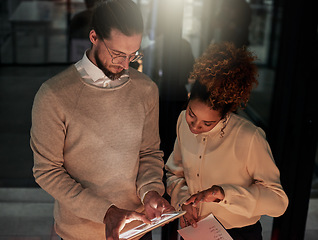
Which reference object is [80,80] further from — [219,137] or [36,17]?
[36,17]

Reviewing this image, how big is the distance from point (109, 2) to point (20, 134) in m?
3.96

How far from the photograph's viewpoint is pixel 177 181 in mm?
1949

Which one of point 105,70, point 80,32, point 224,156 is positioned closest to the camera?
point 105,70

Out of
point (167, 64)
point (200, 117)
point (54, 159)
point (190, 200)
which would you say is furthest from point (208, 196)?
point (167, 64)

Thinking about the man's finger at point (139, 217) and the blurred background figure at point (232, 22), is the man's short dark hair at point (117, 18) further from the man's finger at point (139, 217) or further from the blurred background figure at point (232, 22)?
the blurred background figure at point (232, 22)

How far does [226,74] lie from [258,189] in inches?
19.8

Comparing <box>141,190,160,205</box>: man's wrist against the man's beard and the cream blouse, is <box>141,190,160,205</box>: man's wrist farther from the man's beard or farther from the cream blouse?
the man's beard

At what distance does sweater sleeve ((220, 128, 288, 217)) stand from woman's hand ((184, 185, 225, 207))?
0.03m

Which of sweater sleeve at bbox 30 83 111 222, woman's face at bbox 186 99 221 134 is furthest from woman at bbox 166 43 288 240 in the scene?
sweater sleeve at bbox 30 83 111 222

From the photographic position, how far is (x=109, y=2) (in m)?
1.60

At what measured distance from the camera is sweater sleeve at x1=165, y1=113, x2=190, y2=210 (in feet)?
6.24

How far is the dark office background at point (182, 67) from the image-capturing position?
2684mm

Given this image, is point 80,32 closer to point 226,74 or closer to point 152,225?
point 226,74

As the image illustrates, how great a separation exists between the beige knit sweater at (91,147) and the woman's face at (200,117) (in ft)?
0.58
